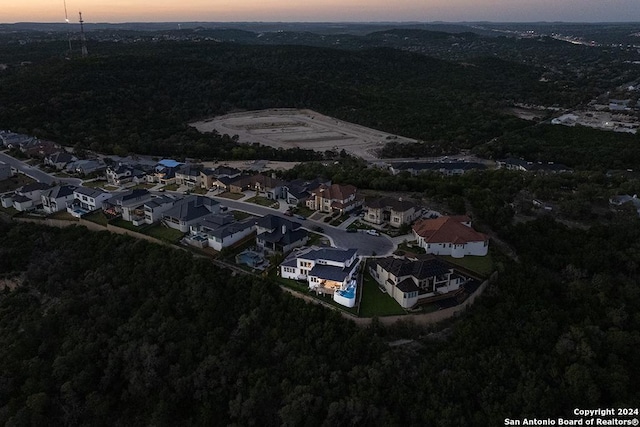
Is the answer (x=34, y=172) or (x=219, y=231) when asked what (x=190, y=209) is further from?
A: (x=34, y=172)

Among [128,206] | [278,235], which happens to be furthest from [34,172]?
[278,235]

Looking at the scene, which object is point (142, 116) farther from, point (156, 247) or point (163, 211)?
point (156, 247)

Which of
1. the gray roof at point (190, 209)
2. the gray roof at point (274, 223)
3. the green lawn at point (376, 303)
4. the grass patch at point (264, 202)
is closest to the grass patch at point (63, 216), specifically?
the gray roof at point (190, 209)

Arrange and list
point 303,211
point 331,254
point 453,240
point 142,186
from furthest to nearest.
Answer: point 142,186 < point 303,211 < point 453,240 < point 331,254

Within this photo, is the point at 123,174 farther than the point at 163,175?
No

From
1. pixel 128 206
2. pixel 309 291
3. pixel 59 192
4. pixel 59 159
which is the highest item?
pixel 59 159
